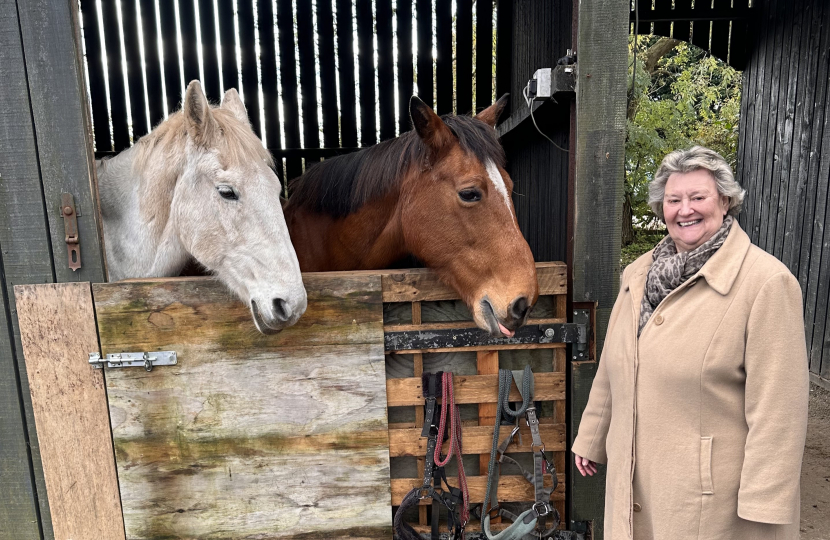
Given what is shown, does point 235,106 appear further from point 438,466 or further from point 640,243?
point 640,243

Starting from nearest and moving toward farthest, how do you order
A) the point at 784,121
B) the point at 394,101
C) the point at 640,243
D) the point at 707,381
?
1. the point at 707,381
2. the point at 784,121
3. the point at 394,101
4. the point at 640,243

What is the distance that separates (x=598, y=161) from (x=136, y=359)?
2.03 metres

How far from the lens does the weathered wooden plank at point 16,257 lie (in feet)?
5.74

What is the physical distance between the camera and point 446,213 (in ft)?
6.75

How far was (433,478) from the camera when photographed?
2049 mm

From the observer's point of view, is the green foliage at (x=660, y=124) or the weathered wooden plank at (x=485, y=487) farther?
the green foliage at (x=660, y=124)

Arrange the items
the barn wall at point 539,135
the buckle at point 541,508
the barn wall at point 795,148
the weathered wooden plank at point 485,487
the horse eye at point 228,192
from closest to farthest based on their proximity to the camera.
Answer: the horse eye at point 228,192
the buckle at point 541,508
the weathered wooden plank at point 485,487
the barn wall at point 539,135
the barn wall at point 795,148

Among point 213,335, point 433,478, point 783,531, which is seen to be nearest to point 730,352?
point 783,531

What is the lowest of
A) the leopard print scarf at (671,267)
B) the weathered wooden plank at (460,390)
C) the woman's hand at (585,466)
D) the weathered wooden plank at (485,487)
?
the weathered wooden plank at (485,487)

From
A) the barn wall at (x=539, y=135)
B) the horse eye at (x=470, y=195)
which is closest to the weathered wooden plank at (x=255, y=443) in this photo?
the horse eye at (x=470, y=195)

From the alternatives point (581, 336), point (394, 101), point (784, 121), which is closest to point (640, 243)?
point (784, 121)

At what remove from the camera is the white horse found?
1755 millimetres

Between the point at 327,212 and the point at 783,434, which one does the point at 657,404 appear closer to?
the point at 783,434

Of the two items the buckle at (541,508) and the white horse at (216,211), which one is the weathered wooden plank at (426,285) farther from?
the buckle at (541,508)
